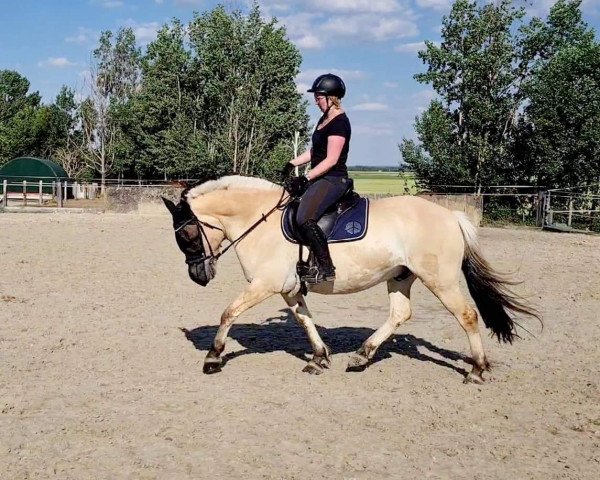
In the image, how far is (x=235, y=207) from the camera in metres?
6.11

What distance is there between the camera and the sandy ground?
3916 mm

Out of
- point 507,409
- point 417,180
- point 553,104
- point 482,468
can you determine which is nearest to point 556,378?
point 507,409

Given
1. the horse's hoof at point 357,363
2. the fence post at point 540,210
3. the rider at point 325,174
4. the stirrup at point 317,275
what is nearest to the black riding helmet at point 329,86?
the rider at point 325,174

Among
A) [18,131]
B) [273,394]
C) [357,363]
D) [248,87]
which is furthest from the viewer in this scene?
[18,131]

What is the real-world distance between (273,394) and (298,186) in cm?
199

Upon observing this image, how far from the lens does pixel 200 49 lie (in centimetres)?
4681

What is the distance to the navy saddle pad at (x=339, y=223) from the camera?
5.81 metres

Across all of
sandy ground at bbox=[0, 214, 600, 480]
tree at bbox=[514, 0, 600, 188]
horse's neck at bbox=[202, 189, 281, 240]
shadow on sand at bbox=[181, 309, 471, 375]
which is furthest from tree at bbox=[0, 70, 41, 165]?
horse's neck at bbox=[202, 189, 281, 240]

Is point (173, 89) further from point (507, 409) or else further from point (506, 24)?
point (507, 409)

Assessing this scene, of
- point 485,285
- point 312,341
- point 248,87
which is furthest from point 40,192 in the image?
point 485,285

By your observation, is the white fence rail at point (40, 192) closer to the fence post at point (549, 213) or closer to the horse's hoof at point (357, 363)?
the fence post at point (549, 213)

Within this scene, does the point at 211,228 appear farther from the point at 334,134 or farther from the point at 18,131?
the point at 18,131

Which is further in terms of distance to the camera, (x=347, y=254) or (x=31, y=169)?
(x=31, y=169)

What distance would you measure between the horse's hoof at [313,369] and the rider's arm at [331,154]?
6.09ft
